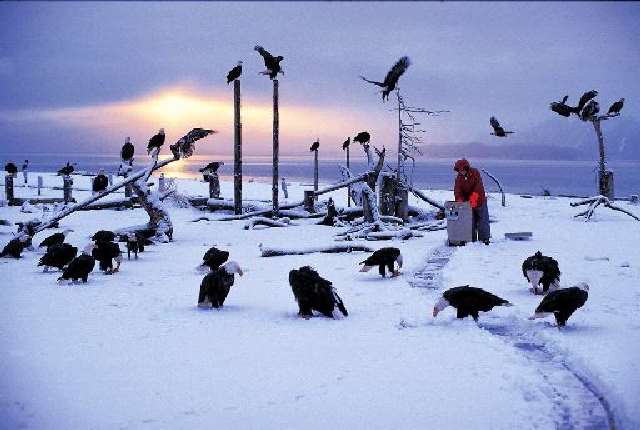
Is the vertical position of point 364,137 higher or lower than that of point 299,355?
higher

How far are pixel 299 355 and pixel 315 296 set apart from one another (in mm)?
1619

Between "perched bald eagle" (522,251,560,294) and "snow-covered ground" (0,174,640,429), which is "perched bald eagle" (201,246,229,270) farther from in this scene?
"perched bald eagle" (522,251,560,294)

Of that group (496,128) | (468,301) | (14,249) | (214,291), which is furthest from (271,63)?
(468,301)

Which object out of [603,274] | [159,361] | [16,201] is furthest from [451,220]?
[16,201]

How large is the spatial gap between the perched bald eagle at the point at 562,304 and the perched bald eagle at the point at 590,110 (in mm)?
16401

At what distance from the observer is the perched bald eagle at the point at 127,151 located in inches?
657

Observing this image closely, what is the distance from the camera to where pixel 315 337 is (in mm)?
6641

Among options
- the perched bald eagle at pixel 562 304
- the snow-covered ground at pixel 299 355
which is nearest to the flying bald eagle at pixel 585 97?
the snow-covered ground at pixel 299 355

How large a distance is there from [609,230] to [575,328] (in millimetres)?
11204

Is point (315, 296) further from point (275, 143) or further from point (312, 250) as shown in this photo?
point (275, 143)

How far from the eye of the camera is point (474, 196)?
13953 millimetres

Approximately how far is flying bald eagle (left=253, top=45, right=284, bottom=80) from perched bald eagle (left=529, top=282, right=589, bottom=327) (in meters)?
14.8

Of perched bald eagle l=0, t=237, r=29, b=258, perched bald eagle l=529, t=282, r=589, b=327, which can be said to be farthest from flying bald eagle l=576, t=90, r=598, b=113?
perched bald eagle l=0, t=237, r=29, b=258

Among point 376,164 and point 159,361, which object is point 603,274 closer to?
point 159,361
